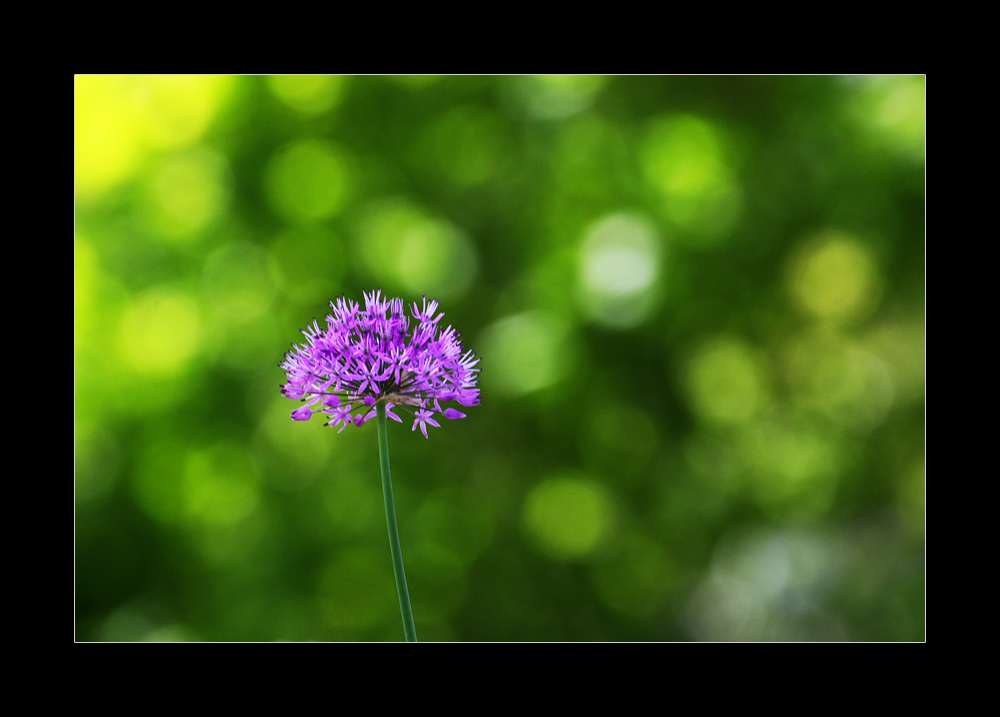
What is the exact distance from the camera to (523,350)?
2.15 meters

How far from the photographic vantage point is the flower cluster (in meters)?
1.23

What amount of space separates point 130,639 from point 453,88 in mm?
1592

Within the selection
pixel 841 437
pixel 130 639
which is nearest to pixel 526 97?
pixel 841 437

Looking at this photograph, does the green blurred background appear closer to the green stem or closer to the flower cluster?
the flower cluster

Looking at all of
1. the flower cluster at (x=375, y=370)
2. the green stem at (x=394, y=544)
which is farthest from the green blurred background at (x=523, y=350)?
the green stem at (x=394, y=544)

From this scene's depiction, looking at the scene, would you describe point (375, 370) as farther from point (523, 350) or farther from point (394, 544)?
point (523, 350)

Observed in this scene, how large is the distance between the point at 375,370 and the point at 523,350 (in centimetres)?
97

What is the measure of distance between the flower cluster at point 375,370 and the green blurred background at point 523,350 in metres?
0.78

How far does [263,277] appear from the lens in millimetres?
2158

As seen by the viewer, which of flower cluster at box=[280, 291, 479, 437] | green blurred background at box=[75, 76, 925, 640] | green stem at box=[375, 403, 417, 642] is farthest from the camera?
green blurred background at box=[75, 76, 925, 640]

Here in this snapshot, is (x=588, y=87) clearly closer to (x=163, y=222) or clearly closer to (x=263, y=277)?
(x=263, y=277)

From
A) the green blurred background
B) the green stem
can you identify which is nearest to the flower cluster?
the green stem

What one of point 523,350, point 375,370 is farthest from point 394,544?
point 523,350

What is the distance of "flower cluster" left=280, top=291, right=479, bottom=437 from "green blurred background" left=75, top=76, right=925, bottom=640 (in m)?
0.78
